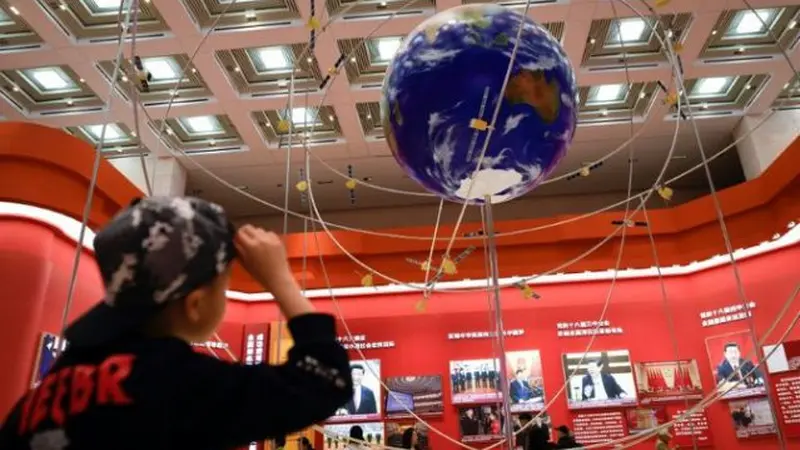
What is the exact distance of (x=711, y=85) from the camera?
9000 millimetres

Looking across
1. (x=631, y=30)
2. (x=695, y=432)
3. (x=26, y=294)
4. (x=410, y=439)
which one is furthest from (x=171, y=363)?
(x=695, y=432)

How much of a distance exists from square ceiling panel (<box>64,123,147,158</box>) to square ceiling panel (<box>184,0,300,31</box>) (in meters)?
2.83

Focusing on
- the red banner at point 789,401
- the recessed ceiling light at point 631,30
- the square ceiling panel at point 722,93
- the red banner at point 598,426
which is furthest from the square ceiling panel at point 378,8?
the red banner at point 789,401

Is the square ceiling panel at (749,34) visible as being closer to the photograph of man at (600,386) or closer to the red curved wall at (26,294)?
the photograph of man at (600,386)

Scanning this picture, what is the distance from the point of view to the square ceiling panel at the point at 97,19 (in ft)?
23.0

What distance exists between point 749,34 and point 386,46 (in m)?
4.97

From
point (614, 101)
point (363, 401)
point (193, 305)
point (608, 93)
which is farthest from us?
point (614, 101)

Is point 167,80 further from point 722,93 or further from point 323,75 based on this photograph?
point 722,93

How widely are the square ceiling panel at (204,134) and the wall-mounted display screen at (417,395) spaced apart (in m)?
4.69

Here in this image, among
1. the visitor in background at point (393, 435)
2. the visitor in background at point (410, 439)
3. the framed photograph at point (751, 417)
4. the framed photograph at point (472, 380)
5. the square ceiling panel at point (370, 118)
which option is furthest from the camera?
the square ceiling panel at point (370, 118)

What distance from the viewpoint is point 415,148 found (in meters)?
1.89

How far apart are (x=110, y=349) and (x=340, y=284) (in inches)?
331

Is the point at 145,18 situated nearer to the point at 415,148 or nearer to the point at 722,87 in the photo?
the point at 415,148

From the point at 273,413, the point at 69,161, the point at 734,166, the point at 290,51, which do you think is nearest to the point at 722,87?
the point at 734,166
